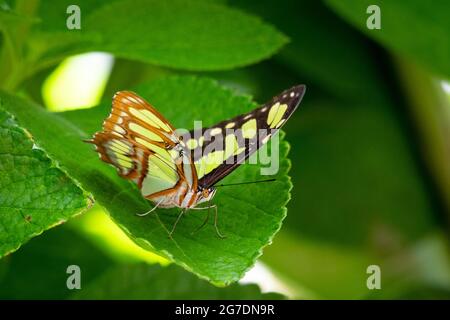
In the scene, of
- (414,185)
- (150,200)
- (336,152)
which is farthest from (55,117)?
(414,185)

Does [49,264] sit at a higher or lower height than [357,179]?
lower

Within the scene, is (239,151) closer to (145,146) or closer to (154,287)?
(145,146)

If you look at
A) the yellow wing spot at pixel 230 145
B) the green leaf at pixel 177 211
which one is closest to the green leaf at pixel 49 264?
the green leaf at pixel 177 211

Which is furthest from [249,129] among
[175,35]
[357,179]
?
[357,179]

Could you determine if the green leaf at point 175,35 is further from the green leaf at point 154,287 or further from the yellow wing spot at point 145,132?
the green leaf at point 154,287

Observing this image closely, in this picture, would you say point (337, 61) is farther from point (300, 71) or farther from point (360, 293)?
point (360, 293)

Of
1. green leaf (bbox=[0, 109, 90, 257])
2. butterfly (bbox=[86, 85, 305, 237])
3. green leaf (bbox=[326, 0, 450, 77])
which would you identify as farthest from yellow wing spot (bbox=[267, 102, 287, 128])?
green leaf (bbox=[326, 0, 450, 77])
